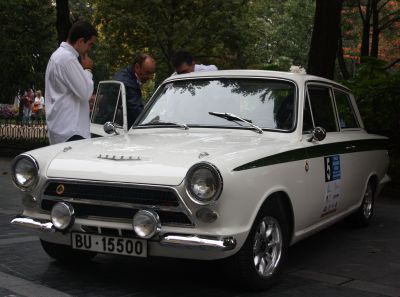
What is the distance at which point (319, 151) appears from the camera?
18.8 ft

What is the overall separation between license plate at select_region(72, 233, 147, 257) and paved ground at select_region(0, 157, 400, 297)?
0.36 meters

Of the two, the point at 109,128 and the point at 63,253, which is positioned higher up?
the point at 109,128

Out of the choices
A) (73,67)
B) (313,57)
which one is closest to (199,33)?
(313,57)

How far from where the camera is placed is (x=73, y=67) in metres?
6.14

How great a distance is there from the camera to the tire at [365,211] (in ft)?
24.3

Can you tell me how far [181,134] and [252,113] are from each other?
69 cm

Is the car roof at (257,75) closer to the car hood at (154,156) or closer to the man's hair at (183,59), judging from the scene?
the car hood at (154,156)

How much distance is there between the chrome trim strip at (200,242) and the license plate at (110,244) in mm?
216

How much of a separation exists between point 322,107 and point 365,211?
178 cm

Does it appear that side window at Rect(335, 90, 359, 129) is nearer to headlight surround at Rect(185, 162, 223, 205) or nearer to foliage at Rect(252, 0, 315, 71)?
headlight surround at Rect(185, 162, 223, 205)

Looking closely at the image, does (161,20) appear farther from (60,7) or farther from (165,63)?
(60,7)

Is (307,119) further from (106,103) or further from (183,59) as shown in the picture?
(183,59)

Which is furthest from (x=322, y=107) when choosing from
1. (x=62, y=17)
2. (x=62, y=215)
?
(x=62, y=17)

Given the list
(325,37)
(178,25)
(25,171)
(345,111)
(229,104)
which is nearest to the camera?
(25,171)
